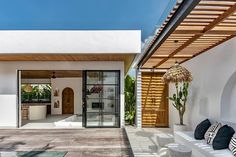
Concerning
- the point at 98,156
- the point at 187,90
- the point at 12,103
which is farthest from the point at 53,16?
the point at 98,156

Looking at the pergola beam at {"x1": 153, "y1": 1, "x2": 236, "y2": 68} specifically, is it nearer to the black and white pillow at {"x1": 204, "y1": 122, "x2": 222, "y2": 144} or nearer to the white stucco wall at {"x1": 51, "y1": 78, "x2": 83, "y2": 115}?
the black and white pillow at {"x1": 204, "y1": 122, "x2": 222, "y2": 144}

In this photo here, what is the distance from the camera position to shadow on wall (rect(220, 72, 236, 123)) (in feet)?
18.9

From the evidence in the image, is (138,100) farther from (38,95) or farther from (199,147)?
(38,95)

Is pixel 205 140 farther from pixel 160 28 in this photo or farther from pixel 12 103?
pixel 12 103

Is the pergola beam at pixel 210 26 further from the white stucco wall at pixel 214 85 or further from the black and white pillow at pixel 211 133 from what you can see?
the black and white pillow at pixel 211 133

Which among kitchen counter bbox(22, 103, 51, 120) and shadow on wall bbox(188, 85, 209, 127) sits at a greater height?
shadow on wall bbox(188, 85, 209, 127)

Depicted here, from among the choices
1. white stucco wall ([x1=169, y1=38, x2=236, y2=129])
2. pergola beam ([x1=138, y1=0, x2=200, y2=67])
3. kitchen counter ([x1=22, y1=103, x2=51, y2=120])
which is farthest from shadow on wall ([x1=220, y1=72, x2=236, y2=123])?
kitchen counter ([x1=22, y1=103, x2=51, y2=120])

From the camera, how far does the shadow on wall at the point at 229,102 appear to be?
5.77 m

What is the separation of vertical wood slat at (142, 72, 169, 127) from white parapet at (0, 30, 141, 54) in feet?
7.24

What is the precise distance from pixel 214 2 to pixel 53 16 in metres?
18.2

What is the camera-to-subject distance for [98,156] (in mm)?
6195

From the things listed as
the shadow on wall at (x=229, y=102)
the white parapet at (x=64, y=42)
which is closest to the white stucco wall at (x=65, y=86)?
the white parapet at (x=64, y=42)

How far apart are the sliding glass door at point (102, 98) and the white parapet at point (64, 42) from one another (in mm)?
1998

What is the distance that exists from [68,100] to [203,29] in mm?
13906
